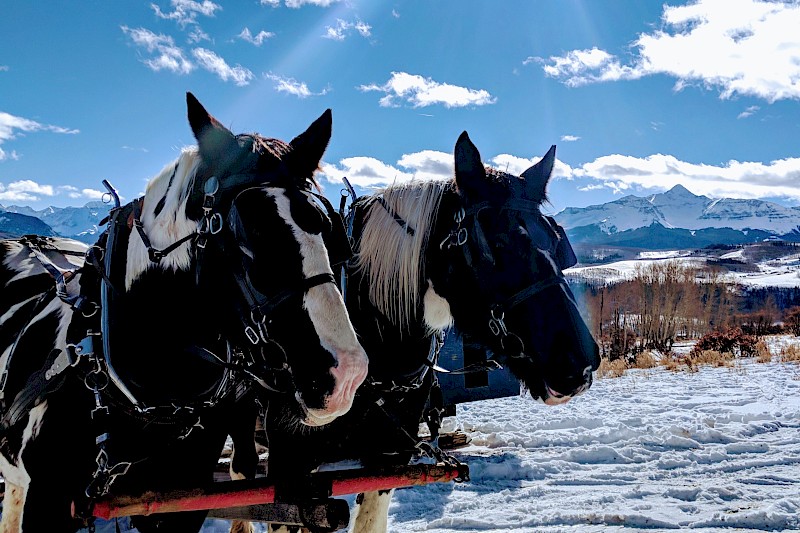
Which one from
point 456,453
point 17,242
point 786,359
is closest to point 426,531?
point 456,453

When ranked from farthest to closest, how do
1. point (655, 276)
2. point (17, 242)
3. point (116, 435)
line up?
point (655, 276) < point (17, 242) < point (116, 435)

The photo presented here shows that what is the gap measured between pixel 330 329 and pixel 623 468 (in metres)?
5.46

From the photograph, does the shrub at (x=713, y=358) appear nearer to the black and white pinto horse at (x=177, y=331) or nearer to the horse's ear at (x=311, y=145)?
the horse's ear at (x=311, y=145)

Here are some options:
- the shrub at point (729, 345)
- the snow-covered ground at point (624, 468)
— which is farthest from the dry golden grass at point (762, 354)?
the snow-covered ground at point (624, 468)

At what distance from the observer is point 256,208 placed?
180 cm

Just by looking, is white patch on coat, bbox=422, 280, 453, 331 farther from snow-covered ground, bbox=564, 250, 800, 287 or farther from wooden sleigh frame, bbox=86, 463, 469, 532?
snow-covered ground, bbox=564, 250, 800, 287

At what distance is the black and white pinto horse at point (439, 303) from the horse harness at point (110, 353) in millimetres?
652

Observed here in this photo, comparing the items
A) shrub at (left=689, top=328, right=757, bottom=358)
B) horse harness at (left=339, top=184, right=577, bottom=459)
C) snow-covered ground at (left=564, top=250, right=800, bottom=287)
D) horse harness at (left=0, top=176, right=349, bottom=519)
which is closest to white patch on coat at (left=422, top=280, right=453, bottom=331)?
horse harness at (left=339, top=184, right=577, bottom=459)

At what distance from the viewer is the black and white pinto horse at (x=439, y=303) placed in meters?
2.49

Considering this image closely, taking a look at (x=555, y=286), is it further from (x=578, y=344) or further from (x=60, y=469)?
(x=60, y=469)

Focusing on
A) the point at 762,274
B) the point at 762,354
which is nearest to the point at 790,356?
the point at 762,354

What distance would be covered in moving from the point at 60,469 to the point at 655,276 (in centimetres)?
4634

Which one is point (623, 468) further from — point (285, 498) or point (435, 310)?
point (285, 498)

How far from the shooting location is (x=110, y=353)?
1920 millimetres
